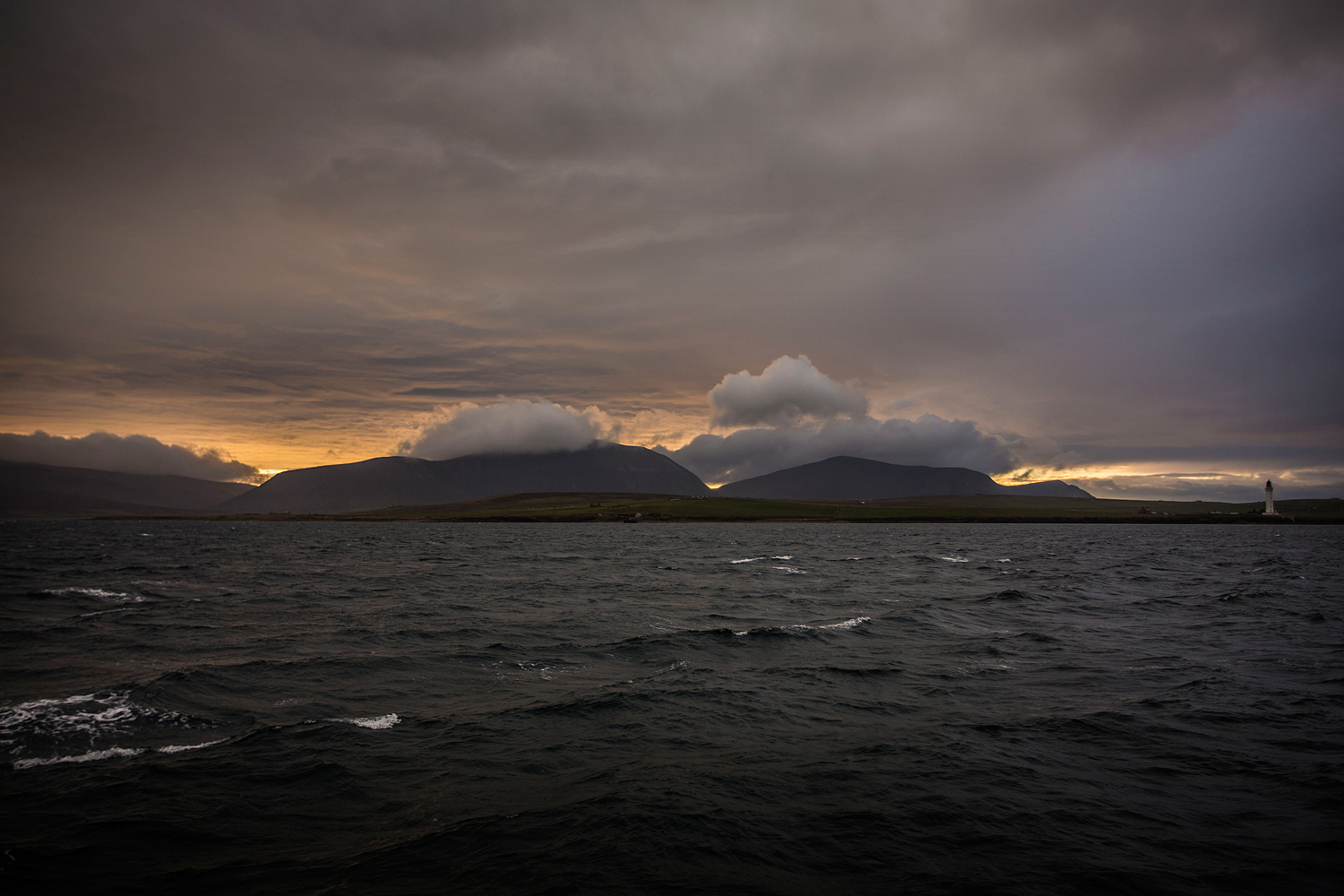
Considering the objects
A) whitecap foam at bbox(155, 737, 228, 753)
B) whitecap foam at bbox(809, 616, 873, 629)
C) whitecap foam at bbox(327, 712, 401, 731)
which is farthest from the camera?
whitecap foam at bbox(809, 616, 873, 629)

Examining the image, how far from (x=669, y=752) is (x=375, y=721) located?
9.40 meters

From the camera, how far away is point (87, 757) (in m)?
16.8

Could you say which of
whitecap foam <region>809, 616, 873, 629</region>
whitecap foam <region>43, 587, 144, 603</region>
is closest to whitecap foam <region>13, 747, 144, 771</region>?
whitecap foam <region>809, 616, 873, 629</region>

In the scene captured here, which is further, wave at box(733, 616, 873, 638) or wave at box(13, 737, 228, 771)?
wave at box(733, 616, 873, 638)

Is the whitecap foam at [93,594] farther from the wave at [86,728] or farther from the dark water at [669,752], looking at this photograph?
the wave at [86,728]

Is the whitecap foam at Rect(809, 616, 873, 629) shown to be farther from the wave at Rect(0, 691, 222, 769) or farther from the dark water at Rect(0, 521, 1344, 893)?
the wave at Rect(0, 691, 222, 769)

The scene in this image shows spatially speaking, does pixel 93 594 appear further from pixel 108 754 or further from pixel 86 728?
pixel 108 754

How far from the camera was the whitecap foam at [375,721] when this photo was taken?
19.4 m

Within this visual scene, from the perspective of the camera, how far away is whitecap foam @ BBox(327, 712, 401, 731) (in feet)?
63.7

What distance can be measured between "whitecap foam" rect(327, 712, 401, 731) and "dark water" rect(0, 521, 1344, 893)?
6.1 inches

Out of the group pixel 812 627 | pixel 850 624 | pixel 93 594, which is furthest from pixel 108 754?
pixel 93 594

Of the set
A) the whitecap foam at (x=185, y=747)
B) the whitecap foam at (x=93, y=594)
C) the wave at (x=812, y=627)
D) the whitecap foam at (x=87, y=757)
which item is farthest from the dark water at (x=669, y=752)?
the whitecap foam at (x=93, y=594)

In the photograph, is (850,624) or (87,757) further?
(850,624)

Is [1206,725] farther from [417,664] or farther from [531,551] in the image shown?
[531,551]
